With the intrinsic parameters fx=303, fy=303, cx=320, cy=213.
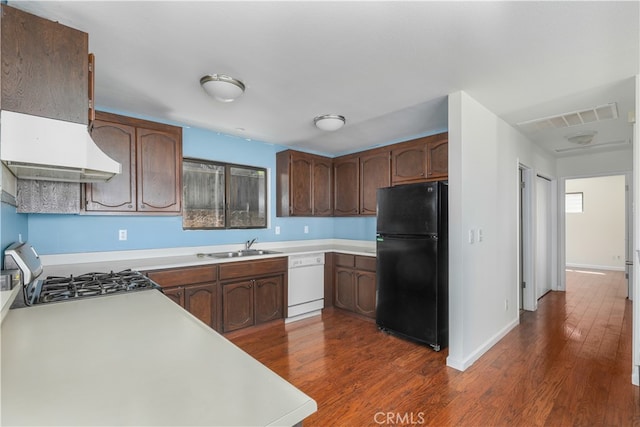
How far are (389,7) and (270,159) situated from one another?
2847mm

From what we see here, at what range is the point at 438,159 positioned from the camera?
3.27m

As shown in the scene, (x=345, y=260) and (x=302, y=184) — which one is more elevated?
(x=302, y=184)

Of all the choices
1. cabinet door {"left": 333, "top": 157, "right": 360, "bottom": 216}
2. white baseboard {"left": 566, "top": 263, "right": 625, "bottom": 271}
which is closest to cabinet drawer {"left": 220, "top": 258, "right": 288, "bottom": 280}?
cabinet door {"left": 333, "top": 157, "right": 360, "bottom": 216}

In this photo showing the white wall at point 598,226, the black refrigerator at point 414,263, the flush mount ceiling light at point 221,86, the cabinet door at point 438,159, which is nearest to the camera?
the flush mount ceiling light at point 221,86

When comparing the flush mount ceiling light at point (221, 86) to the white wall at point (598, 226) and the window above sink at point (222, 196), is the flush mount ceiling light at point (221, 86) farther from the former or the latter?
the white wall at point (598, 226)

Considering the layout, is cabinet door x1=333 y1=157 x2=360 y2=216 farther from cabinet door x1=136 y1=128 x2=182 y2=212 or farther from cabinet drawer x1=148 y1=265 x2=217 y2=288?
cabinet door x1=136 y1=128 x2=182 y2=212

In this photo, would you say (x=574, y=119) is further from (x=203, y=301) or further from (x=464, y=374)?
(x=203, y=301)

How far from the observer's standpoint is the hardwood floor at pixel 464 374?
1.91m

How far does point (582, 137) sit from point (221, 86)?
13.5 ft

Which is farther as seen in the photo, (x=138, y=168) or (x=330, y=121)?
(x=330, y=121)

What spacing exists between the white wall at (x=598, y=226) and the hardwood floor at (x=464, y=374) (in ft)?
12.5

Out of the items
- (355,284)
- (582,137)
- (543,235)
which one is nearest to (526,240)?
(543,235)

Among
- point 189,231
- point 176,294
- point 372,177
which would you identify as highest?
point 372,177

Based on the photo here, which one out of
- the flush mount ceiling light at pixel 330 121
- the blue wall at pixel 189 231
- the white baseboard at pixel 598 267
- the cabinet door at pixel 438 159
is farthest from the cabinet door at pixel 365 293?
the white baseboard at pixel 598 267
